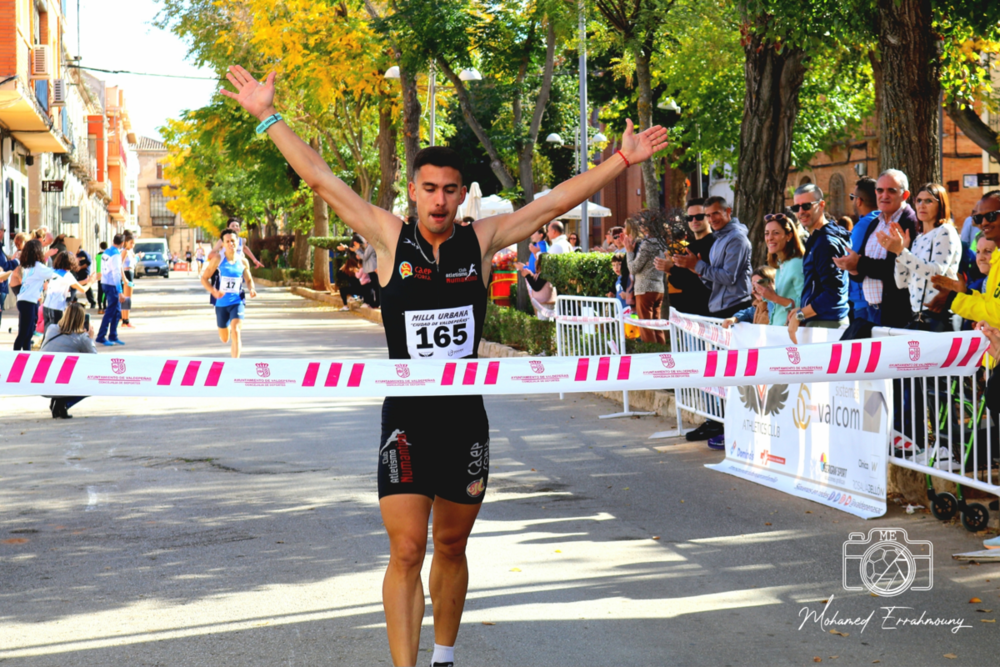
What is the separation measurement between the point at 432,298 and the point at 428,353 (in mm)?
209

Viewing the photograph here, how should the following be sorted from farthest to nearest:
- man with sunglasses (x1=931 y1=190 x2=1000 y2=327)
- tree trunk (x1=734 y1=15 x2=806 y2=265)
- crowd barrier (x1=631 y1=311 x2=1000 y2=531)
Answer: tree trunk (x1=734 y1=15 x2=806 y2=265), crowd barrier (x1=631 y1=311 x2=1000 y2=531), man with sunglasses (x1=931 y1=190 x2=1000 y2=327)

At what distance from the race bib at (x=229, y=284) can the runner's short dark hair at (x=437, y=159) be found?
12.1 meters

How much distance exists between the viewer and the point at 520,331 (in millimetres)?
17016

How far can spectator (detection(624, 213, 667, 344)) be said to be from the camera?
13414 millimetres

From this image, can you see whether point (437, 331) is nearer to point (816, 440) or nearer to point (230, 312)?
point (816, 440)

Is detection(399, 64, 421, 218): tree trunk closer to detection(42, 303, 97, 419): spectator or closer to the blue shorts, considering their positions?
the blue shorts

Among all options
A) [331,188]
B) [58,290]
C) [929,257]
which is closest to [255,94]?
[331,188]

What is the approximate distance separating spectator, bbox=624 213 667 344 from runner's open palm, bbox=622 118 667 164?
27.4 feet

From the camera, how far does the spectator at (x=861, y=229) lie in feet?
29.1

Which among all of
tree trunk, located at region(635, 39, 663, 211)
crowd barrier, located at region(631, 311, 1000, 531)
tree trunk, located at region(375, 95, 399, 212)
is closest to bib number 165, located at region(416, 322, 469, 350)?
crowd barrier, located at region(631, 311, 1000, 531)

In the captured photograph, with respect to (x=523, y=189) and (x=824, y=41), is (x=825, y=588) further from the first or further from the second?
(x=523, y=189)

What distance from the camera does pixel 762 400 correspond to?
8695mm

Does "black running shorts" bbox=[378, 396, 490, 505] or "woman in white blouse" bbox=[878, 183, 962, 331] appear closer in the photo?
"black running shorts" bbox=[378, 396, 490, 505]

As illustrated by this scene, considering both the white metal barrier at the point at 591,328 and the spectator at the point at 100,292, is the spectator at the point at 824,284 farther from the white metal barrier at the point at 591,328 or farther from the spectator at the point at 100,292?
the spectator at the point at 100,292
